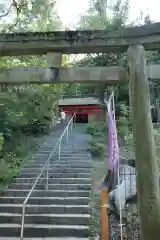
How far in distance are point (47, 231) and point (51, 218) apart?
448mm

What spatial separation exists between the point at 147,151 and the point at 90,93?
22.6 metres

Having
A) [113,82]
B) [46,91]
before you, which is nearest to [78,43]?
[113,82]

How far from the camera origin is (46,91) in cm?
1525

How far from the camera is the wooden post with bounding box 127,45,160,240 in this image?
4.79 meters

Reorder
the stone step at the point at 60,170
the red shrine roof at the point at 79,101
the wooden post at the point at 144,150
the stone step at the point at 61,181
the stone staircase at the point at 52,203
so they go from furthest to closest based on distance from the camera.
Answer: the red shrine roof at the point at 79,101 → the stone step at the point at 60,170 → the stone step at the point at 61,181 → the stone staircase at the point at 52,203 → the wooden post at the point at 144,150

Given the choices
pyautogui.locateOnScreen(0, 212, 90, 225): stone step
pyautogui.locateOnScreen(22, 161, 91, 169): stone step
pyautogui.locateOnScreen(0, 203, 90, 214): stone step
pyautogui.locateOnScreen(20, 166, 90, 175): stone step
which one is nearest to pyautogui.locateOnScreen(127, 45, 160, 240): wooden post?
pyautogui.locateOnScreen(0, 212, 90, 225): stone step

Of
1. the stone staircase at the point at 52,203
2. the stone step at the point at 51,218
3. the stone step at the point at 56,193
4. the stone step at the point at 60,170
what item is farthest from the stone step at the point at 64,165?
the stone step at the point at 51,218

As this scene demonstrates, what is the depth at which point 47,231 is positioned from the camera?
24.0 ft

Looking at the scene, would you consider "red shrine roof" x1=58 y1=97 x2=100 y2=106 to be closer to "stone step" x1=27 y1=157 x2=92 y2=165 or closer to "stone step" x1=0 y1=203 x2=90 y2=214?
"stone step" x1=27 y1=157 x2=92 y2=165

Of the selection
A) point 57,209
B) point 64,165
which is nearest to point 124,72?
point 57,209

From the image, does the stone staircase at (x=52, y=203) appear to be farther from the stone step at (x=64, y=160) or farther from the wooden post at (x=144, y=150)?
the wooden post at (x=144, y=150)

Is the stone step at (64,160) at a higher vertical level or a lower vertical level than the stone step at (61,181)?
higher

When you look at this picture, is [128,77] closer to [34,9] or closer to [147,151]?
[147,151]

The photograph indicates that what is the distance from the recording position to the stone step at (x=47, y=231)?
7184 millimetres
